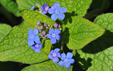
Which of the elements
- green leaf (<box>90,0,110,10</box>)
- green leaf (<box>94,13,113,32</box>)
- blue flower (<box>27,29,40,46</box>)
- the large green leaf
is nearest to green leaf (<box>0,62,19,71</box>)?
blue flower (<box>27,29,40,46</box>)

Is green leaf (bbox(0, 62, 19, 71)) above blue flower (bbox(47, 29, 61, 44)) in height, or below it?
below

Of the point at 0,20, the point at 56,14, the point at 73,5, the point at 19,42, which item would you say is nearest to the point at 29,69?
the point at 19,42

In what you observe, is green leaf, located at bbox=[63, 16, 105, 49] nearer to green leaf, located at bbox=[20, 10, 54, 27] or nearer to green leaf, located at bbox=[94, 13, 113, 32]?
green leaf, located at bbox=[20, 10, 54, 27]

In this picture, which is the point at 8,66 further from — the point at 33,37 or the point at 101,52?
the point at 101,52

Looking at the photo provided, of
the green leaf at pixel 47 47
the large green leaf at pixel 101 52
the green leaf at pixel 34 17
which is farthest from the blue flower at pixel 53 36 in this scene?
the large green leaf at pixel 101 52

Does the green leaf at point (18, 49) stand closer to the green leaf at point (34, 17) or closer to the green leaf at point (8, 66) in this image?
the green leaf at point (34, 17)

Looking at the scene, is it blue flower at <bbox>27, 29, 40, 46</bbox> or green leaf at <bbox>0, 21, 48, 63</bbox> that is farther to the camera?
green leaf at <bbox>0, 21, 48, 63</bbox>

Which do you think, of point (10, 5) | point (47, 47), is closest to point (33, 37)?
point (47, 47)
